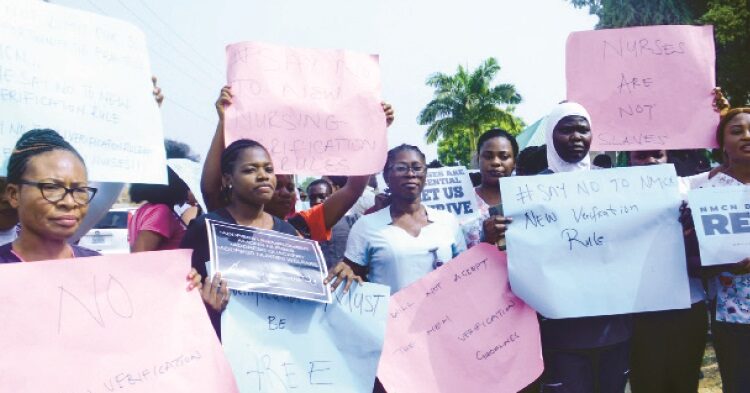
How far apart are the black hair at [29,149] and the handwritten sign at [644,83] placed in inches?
110

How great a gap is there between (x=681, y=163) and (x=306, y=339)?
3702 mm

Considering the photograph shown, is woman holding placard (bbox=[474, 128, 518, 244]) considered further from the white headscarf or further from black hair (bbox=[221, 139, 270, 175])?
black hair (bbox=[221, 139, 270, 175])

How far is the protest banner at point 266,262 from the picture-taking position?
97.4 inches

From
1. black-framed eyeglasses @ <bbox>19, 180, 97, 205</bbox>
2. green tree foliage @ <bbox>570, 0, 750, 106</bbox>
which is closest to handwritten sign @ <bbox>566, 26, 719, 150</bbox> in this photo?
black-framed eyeglasses @ <bbox>19, 180, 97, 205</bbox>

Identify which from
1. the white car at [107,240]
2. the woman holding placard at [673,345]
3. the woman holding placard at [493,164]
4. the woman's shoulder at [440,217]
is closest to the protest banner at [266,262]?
the woman's shoulder at [440,217]

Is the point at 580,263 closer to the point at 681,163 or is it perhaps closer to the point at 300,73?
the point at 300,73

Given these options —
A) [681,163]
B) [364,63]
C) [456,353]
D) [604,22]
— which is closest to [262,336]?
[456,353]

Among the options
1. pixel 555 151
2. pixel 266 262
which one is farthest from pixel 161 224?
pixel 555 151

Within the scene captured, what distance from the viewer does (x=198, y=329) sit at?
235 centimetres

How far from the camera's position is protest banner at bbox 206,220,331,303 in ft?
8.12

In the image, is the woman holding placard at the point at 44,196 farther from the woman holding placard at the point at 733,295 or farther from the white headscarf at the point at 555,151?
the woman holding placard at the point at 733,295

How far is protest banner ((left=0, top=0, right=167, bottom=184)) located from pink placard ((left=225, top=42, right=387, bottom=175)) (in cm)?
47

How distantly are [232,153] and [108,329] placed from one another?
1052 mm

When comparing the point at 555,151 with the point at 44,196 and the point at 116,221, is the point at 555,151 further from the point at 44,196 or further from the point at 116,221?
the point at 116,221
